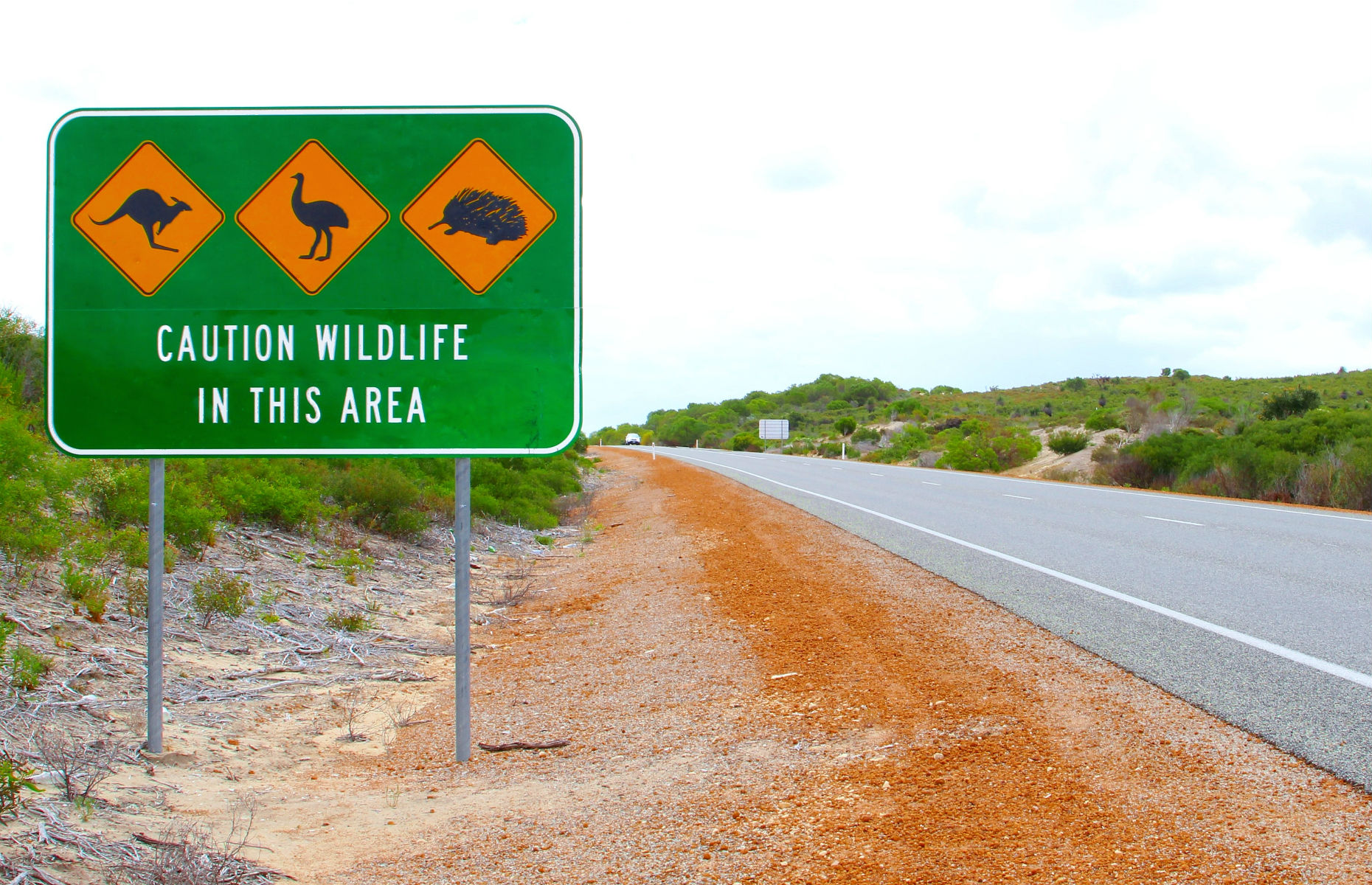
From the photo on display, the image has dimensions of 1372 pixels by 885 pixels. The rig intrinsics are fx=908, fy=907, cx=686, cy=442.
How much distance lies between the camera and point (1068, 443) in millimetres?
39844

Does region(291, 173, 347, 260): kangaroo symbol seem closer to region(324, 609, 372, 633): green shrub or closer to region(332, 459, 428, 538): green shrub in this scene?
region(324, 609, 372, 633): green shrub

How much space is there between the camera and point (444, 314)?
4.48m

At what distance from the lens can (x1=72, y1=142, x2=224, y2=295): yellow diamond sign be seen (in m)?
4.53

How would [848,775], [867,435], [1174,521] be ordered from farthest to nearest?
[867,435]
[1174,521]
[848,775]

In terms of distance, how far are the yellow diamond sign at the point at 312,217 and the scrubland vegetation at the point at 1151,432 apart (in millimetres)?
21540

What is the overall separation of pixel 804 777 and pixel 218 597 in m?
5.09

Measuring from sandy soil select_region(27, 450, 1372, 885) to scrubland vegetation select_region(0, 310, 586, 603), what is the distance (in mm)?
2249

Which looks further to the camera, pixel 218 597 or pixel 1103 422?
pixel 1103 422

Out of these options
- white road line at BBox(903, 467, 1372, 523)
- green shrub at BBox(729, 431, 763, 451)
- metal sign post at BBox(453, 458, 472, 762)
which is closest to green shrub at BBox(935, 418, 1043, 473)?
white road line at BBox(903, 467, 1372, 523)

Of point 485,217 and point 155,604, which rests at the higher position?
point 485,217

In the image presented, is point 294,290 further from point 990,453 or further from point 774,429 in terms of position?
point 774,429

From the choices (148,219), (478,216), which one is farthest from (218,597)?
(478,216)

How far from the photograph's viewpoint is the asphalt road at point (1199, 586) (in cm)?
479

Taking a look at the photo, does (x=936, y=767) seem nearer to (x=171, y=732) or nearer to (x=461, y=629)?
(x=461, y=629)
